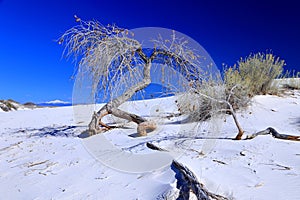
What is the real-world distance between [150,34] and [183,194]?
4067mm

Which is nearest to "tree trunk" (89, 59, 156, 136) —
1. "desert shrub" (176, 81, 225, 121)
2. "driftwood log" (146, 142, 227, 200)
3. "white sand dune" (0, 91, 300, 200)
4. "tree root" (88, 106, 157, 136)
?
"tree root" (88, 106, 157, 136)

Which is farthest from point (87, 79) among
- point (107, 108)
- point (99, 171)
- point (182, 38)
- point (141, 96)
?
point (99, 171)

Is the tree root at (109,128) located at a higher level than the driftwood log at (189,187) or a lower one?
higher

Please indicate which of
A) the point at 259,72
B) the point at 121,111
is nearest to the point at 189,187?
the point at 121,111

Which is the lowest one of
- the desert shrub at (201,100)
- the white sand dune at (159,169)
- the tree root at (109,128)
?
the white sand dune at (159,169)

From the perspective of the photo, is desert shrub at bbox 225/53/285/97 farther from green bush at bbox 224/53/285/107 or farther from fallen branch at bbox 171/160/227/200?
fallen branch at bbox 171/160/227/200

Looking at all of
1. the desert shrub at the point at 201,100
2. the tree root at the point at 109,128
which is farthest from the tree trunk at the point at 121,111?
the desert shrub at the point at 201,100

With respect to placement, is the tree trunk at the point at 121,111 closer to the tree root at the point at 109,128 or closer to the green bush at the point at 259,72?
the tree root at the point at 109,128

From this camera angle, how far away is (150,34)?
5258mm

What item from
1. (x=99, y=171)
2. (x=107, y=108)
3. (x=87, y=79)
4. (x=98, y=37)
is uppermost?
(x=98, y=37)

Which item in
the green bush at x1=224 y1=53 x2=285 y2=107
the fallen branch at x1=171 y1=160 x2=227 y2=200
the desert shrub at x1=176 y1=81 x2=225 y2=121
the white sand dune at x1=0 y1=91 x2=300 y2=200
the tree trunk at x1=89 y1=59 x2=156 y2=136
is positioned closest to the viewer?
the fallen branch at x1=171 y1=160 x2=227 y2=200

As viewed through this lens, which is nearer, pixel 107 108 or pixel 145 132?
pixel 145 132

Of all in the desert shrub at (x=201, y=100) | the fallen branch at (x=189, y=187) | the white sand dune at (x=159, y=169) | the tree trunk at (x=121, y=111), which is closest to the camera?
the fallen branch at (x=189, y=187)

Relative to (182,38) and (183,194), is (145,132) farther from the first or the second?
(183,194)
